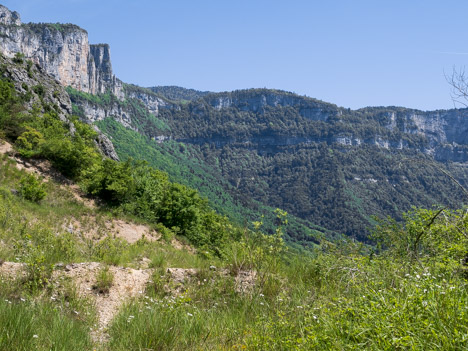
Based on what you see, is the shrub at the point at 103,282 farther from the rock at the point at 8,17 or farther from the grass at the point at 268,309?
the rock at the point at 8,17

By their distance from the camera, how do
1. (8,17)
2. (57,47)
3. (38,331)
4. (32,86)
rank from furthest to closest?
(57,47), (8,17), (32,86), (38,331)

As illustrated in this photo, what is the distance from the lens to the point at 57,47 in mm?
159625

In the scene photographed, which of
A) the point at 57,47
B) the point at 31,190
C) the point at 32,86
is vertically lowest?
the point at 31,190

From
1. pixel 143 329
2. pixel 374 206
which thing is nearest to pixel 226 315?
pixel 143 329

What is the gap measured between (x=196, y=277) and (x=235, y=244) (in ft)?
2.93

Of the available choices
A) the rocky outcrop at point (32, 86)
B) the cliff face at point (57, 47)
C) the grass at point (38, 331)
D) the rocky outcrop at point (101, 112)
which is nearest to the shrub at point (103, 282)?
the grass at point (38, 331)

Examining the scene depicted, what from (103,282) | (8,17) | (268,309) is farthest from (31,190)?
(8,17)

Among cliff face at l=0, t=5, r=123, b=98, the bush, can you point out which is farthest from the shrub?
cliff face at l=0, t=5, r=123, b=98

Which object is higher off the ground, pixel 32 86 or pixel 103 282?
pixel 32 86

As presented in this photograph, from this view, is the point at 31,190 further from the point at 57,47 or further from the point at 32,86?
the point at 57,47

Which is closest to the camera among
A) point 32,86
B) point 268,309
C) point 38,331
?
point 38,331

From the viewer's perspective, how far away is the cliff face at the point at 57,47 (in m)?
141

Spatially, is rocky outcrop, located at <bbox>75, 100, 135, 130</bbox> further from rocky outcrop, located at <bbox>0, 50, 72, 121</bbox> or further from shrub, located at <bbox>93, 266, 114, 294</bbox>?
shrub, located at <bbox>93, 266, 114, 294</bbox>

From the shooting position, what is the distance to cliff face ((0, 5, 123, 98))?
14138 centimetres
